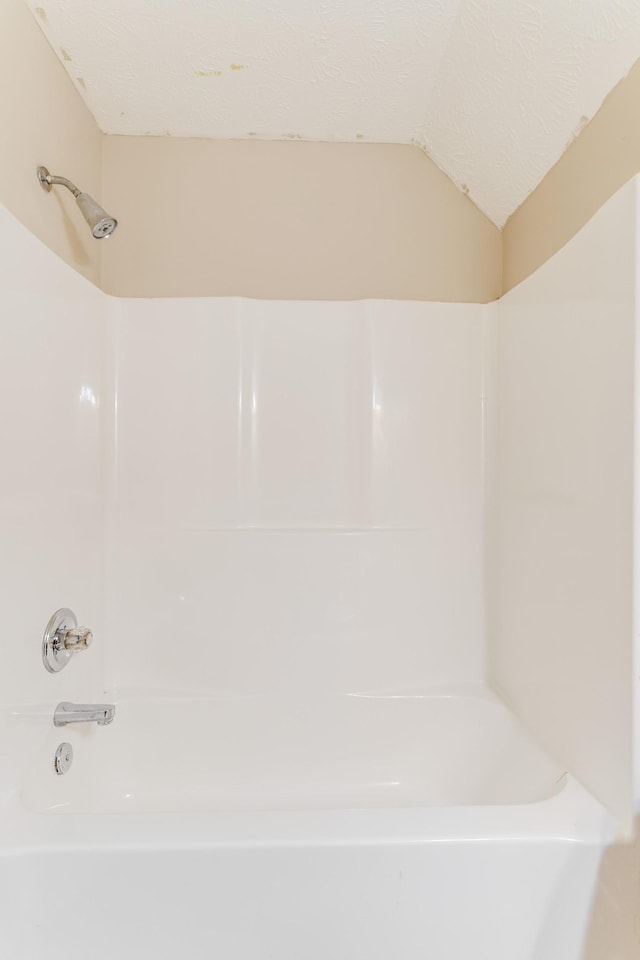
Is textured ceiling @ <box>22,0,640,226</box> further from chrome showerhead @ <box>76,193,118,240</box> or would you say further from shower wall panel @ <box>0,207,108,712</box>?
shower wall panel @ <box>0,207,108,712</box>

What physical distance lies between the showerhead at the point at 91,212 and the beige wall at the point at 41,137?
0.02 m

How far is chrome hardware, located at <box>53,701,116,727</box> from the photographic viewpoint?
1206mm

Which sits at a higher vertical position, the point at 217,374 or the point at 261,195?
the point at 261,195

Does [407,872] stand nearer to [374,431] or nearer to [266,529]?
[266,529]

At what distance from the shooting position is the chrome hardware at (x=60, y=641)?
1210mm

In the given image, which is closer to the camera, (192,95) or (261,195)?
(192,95)

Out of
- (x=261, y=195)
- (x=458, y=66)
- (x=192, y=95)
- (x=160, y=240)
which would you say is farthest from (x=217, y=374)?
(x=458, y=66)

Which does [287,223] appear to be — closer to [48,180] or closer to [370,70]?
[370,70]

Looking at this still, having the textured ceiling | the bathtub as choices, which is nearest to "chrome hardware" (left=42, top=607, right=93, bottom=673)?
the bathtub

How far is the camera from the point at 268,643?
5.43 feet

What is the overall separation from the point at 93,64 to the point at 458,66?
926mm

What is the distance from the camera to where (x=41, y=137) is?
1.31 metres

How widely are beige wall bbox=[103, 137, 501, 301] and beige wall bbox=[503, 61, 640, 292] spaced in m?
0.16

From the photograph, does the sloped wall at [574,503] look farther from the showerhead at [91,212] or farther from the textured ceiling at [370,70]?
the showerhead at [91,212]
